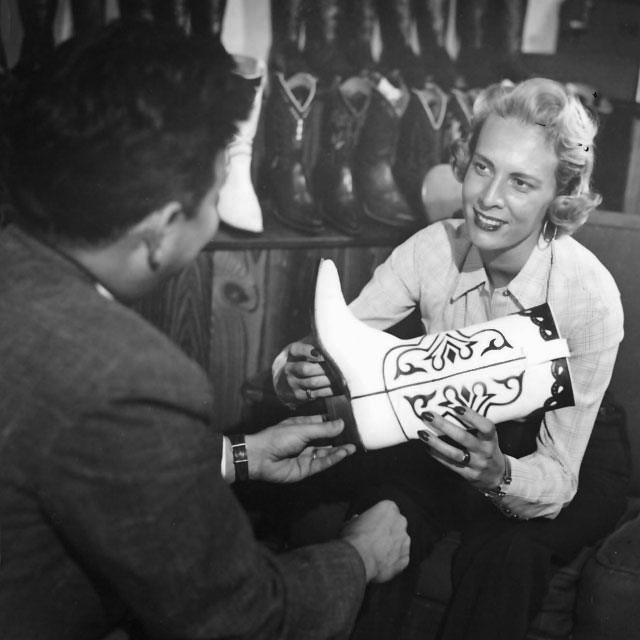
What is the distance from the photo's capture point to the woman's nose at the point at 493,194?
739mm

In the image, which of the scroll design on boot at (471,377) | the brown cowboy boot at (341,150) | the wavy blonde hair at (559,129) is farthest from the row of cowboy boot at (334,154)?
the scroll design on boot at (471,377)

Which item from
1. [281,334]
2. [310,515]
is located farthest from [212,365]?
[310,515]

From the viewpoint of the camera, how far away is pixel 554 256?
793 millimetres

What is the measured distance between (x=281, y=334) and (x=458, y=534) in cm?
33

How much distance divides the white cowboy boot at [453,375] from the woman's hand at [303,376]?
6cm

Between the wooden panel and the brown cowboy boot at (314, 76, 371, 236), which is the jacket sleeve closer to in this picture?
the wooden panel

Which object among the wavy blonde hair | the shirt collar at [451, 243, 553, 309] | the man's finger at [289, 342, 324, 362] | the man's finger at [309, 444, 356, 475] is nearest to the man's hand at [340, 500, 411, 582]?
the man's finger at [309, 444, 356, 475]

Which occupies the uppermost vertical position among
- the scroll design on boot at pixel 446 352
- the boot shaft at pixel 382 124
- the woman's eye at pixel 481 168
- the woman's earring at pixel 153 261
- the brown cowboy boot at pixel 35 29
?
the brown cowboy boot at pixel 35 29

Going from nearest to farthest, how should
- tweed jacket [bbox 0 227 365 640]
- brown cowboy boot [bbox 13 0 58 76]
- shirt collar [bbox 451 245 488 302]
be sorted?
tweed jacket [bbox 0 227 365 640], brown cowboy boot [bbox 13 0 58 76], shirt collar [bbox 451 245 488 302]

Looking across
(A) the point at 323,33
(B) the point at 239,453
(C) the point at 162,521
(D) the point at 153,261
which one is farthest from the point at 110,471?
(A) the point at 323,33

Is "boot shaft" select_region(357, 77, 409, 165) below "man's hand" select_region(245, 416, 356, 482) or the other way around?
the other way around

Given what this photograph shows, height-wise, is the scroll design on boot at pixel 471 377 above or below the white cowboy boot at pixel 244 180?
below

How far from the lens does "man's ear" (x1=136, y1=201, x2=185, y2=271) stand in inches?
21.1

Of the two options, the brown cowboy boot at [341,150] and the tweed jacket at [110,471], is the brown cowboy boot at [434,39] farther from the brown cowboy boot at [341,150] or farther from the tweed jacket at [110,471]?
the tweed jacket at [110,471]
